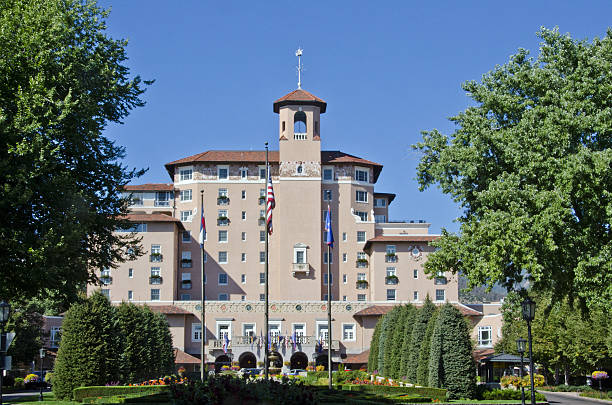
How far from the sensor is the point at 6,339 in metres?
23.3

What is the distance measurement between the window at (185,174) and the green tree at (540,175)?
2496 inches

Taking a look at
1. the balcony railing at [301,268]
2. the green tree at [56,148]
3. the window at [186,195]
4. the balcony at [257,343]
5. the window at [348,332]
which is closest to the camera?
the green tree at [56,148]

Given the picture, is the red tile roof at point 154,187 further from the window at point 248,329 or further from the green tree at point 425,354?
the green tree at point 425,354

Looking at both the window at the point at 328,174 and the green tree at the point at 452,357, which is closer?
the green tree at the point at 452,357

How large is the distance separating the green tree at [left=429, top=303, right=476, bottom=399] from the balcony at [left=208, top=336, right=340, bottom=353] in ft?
151

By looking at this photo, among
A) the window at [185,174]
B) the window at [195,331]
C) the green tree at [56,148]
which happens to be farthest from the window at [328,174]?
the green tree at [56,148]

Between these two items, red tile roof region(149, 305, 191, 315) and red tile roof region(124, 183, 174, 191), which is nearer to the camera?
red tile roof region(149, 305, 191, 315)

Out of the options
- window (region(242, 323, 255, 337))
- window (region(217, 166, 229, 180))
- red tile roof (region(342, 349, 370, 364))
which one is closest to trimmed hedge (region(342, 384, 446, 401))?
red tile roof (region(342, 349, 370, 364))

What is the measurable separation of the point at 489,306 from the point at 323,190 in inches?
978

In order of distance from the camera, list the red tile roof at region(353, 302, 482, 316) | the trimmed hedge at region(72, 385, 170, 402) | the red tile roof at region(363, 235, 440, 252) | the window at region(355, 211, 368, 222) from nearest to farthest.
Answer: the trimmed hedge at region(72, 385, 170, 402) → the red tile roof at region(353, 302, 482, 316) → the red tile roof at region(363, 235, 440, 252) → the window at region(355, 211, 368, 222)

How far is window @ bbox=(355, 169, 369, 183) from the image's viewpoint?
94.9 m

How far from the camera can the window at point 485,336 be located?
88250 millimetres

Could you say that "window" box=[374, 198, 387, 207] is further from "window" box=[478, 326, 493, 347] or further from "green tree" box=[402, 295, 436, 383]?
"green tree" box=[402, 295, 436, 383]

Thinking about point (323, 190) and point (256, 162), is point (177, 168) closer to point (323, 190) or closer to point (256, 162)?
point (256, 162)
